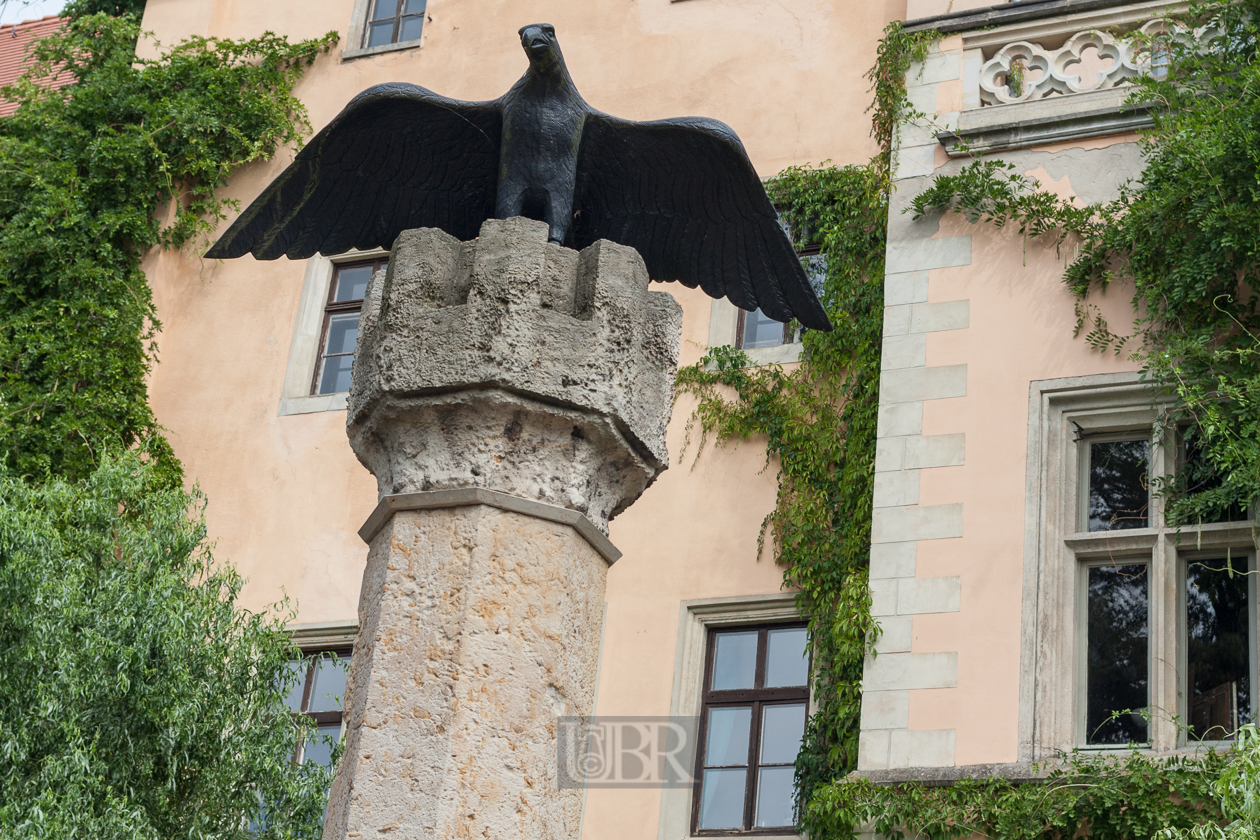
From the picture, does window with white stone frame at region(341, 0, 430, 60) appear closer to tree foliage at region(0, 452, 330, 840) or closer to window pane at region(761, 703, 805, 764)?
tree foliage at region(0, 452, 330, 840)

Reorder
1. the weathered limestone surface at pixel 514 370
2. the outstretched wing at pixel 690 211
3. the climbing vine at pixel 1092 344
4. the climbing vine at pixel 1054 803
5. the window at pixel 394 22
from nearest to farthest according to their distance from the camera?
1. the weathered limestone surface at pixel 514 370
2. the outstretched wing at pixel 690 211
3. the climbing vine at pixel 1054 803
4. the climbing vine at pixel 1092 344
5. the window at pixel 394 22

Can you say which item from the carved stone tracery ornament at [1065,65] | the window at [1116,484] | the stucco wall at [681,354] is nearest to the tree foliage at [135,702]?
the stucco wall at [681,354]

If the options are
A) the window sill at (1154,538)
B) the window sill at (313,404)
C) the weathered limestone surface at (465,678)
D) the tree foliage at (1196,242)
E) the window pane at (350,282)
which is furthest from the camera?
the window pane at (350,282)

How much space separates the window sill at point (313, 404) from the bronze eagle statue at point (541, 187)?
5451 millimetres

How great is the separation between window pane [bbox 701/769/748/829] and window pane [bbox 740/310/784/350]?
256 centimetres

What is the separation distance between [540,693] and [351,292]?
25.4ft

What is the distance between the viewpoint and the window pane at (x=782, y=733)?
866 cm

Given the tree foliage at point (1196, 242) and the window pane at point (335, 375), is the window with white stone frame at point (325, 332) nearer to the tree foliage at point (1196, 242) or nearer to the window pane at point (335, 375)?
the window pane at point (335, 375)

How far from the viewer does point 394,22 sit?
12.6 m

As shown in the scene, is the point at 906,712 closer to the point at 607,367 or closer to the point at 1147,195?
the point at 1147,195

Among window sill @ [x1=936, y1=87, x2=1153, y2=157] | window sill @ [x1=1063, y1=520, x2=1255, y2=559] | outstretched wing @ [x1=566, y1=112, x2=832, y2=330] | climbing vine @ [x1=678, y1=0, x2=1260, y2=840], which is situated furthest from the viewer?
window sill @ [x1=936, y1=87, x2=1153, y2=157]

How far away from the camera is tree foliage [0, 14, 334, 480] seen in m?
10.9

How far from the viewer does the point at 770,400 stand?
9539 mm

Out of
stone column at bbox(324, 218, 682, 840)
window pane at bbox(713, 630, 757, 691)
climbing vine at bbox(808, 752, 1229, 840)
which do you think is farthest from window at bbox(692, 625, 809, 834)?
stone column at bbox(324, 218, 682, 840)
